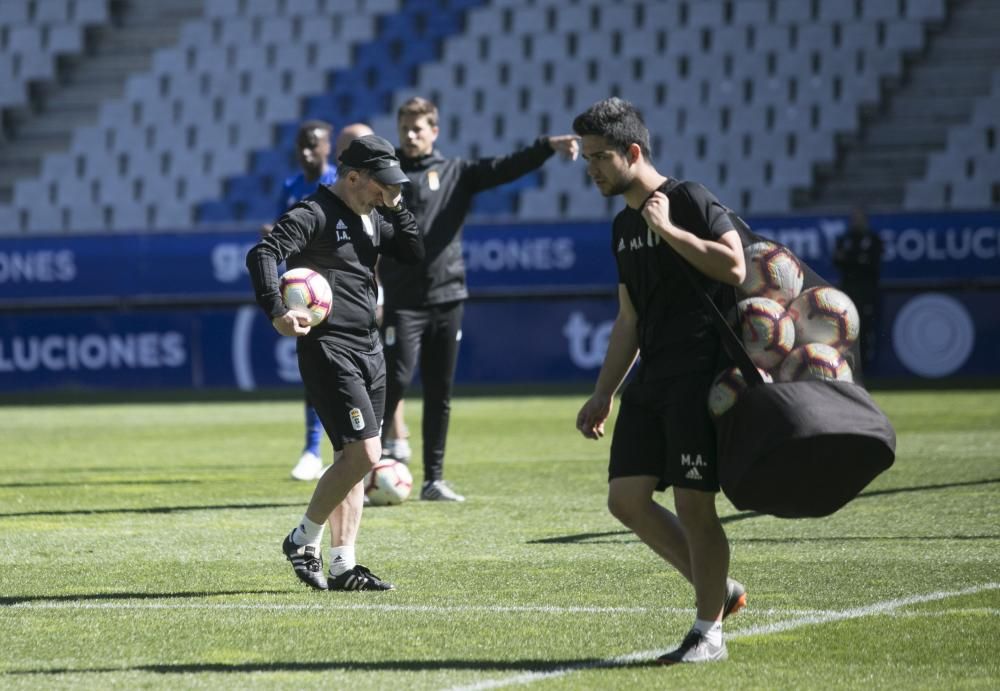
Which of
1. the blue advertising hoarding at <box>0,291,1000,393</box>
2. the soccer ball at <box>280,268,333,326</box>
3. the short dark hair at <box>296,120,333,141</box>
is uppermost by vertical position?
the short dark hair at <box>296,120,333,141</box>

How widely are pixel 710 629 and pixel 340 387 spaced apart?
2216 mm

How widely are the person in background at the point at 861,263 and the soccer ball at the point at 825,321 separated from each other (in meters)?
15.6

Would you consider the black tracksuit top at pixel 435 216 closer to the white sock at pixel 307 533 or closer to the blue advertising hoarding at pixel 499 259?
the white sock at pixel 307 533

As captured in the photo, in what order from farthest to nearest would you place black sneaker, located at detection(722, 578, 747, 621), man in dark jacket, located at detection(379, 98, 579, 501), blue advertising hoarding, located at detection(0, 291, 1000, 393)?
blue advertising hoarding, located at detection(0, 291, 1000, 393), man in dark jacket, located at detection(379, 98, 579, 501), black sneaker, located at detection(722, 578, 747, 621)

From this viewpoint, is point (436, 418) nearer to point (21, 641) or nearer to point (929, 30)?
point (21, 641)

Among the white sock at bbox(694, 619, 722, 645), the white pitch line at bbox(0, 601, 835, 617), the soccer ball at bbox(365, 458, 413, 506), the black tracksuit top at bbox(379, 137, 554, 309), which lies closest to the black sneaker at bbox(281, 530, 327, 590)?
the white pitch line at bbox(0, 601, 835, 617)

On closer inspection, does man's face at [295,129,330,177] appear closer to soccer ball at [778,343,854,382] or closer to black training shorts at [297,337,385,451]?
black training shorts at [297,337,385,451]

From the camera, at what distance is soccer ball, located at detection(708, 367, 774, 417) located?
17.8ft

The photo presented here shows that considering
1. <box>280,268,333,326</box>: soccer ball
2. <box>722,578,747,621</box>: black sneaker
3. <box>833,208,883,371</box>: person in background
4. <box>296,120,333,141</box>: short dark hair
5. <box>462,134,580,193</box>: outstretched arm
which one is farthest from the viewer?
<box>833,208,883,371</box>: person in background

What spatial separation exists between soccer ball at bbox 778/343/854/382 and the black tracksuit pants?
5.24 metres

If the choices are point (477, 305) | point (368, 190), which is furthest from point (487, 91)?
point (368, 190)

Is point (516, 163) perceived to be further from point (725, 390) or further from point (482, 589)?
point (725, 390)

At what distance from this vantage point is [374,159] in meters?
7.20

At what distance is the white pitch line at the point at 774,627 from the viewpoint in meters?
5.30
